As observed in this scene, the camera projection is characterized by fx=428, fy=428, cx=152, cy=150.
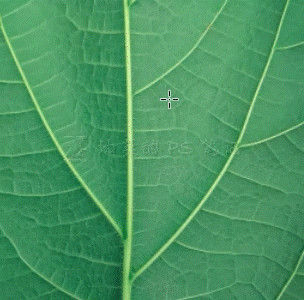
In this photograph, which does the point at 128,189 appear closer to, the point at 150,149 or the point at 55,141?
the point at 150,149

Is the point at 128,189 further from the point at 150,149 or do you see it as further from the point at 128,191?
the point at 150,149

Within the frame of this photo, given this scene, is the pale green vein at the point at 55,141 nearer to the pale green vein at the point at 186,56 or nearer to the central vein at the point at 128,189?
the central vein at the point at 128,189

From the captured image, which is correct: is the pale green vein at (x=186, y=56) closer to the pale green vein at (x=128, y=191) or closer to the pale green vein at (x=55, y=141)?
the pale green vein at (x=128, y=191)

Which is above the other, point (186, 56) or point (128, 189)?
point (186, 56)

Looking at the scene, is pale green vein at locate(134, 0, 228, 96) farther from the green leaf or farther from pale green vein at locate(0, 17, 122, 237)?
pale green vein at locate(0, 17, 122, 237)

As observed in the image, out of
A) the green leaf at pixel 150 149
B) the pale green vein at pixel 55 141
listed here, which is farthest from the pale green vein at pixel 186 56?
the pale green vein at pixel 55 141

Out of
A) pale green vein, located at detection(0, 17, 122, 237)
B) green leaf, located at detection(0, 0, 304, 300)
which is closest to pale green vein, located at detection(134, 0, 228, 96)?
green leaf, located at detection(0, 0, 304, 300)

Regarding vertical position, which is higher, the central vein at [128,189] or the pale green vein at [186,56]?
the pale green vein at [186,56]

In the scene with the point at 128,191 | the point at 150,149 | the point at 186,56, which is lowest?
the point at 128,191

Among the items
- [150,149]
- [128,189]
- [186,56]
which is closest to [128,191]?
[128,189]
